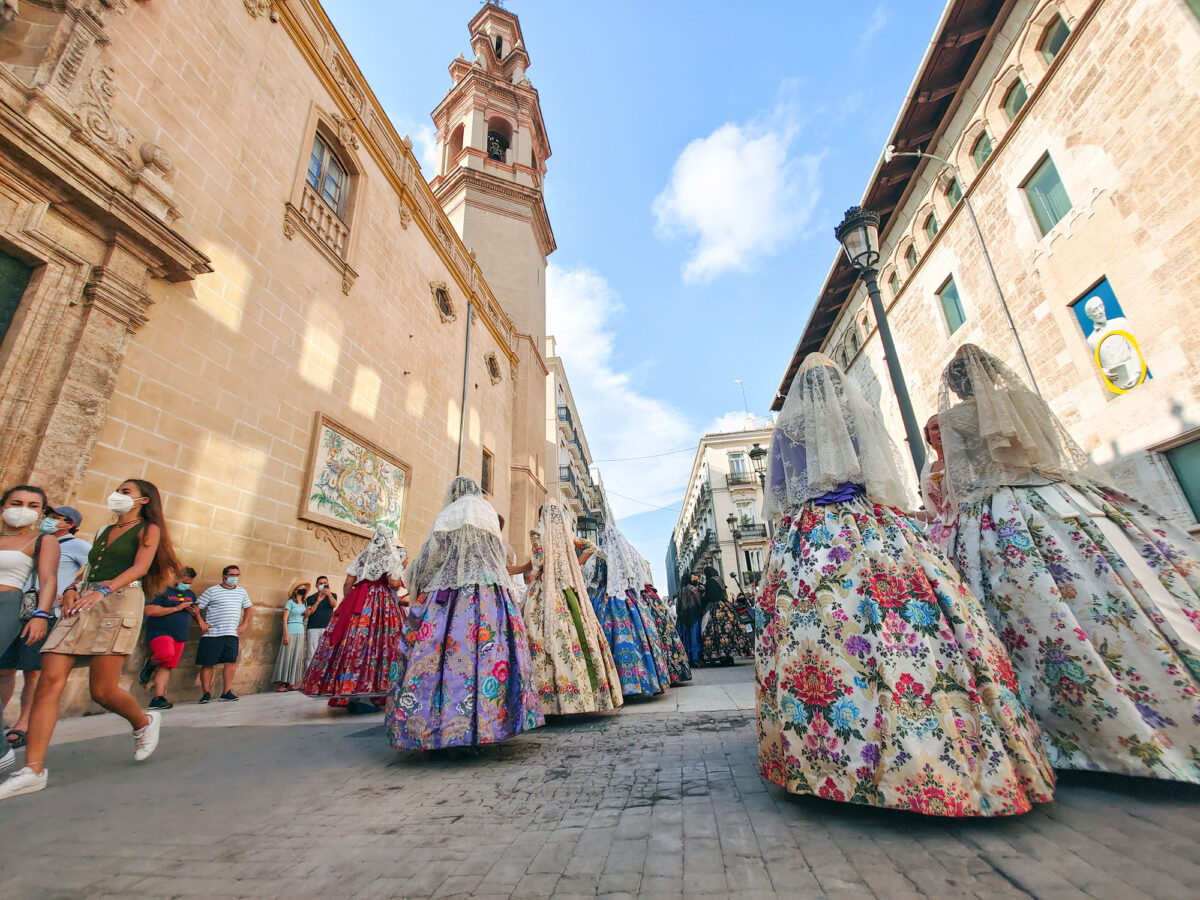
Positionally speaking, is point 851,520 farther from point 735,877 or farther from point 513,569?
point 513,569

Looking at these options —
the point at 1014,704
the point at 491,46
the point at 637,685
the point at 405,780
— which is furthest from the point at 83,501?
the point at 491,46

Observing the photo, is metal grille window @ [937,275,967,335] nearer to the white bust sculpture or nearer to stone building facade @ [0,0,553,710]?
the white bust sculpture

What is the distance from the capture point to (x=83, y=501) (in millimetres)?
4621

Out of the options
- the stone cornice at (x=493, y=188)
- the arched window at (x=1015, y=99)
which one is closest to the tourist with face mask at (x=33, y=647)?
the arched window at (x=1015, y=99)

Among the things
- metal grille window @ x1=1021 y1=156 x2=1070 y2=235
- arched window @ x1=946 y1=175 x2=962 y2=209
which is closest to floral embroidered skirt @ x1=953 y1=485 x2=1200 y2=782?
metal grille window @ x1=1021 y1=156 x2=1070 y2=235

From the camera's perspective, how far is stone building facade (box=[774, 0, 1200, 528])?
681cm

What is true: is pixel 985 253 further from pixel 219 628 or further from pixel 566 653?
pixel 219 628

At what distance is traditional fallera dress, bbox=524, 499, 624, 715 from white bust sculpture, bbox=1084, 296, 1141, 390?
8587mm

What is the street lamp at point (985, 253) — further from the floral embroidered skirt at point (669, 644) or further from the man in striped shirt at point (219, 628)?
the man in striped shirt at point (219, 628)

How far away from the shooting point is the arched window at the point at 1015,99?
959cm

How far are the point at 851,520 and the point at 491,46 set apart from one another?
1040 inches

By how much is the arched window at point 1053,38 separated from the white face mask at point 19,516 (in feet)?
45.4

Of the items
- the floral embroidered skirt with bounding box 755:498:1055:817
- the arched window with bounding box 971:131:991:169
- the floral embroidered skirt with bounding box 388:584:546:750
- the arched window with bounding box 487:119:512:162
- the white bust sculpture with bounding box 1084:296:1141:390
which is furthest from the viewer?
the arched window with bounding box 487:119:512:162

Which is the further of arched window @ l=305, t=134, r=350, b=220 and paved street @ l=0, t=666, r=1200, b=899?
arched window @ l=305, t=134, r=350, b=220
